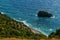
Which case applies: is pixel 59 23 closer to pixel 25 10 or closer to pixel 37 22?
pixel 37 22

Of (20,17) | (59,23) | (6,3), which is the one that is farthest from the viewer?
(6,3)

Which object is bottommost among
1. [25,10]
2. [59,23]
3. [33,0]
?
[59,23]

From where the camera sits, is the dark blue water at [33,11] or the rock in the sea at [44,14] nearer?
the dark blue water at [33,11]

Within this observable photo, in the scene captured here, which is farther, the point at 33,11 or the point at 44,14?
the point at 33,11

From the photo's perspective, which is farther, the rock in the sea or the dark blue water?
the rock in the sea

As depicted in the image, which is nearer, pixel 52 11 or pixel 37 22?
pixel 37 22

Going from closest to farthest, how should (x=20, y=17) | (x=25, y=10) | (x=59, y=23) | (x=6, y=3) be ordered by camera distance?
(x=59, y=23)
(x=20, y=17)
(x=25, y=10)
(x=6, y=3)

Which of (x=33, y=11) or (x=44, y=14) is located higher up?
(x=33, y=11)

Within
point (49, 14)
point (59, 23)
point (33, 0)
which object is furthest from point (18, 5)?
point (59, 23)
